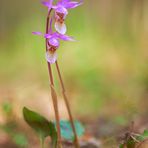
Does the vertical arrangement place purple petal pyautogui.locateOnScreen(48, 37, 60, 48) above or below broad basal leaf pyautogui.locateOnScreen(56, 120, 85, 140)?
above

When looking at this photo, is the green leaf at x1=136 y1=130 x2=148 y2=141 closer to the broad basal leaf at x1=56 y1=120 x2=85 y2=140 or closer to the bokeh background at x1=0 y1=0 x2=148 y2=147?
the broad basal leaf at x1=56 y1=120 x2=85 y2=140

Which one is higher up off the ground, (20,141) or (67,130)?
(67,130)

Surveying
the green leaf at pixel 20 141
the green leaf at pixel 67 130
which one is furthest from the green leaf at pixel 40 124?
the green leaf at pixel 20 141

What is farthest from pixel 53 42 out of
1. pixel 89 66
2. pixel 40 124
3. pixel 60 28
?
pixel 89 66

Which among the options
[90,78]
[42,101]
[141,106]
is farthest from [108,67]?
[141,106]

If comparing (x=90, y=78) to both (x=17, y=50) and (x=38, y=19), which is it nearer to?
(x=17, y=50)

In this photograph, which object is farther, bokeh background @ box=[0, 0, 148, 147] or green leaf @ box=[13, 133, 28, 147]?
bokeh background @ box=[0, 0, 148, 147]

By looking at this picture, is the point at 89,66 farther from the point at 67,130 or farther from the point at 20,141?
the point at 67,130

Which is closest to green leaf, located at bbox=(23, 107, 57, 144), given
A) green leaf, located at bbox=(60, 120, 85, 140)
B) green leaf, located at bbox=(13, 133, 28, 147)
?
green leaf, located at bbox=(60, 120, 85, 140)
